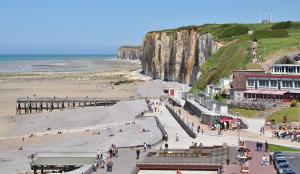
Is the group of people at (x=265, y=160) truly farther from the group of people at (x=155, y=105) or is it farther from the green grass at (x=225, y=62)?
the green grass at (x=225, y=62)

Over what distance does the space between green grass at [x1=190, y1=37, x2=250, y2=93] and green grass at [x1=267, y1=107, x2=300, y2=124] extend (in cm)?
1962

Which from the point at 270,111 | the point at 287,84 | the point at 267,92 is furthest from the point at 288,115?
the point at 267,92

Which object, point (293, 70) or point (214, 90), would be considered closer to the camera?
point (293, 70)

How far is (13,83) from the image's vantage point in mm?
151125

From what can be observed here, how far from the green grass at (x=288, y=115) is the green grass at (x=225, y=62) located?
1962 centimetres

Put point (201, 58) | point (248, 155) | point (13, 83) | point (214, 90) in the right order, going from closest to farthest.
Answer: point (248, 155)
point (214, 90)
point (201, 58)
point (13, 83)

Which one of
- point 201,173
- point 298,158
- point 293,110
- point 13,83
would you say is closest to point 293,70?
Answer: point 293,110

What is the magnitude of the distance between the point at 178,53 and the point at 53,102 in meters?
64.5

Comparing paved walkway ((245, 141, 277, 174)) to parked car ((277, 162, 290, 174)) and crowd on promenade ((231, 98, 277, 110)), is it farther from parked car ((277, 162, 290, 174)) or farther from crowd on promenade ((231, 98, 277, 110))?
crowd on promenade ((231, 98, 277, 110))

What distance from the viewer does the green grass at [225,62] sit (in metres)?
81.8

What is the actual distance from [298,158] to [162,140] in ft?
43.6

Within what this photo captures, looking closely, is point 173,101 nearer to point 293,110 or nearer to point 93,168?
point 293,110

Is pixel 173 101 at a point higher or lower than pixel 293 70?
lower

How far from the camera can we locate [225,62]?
8856 cm
